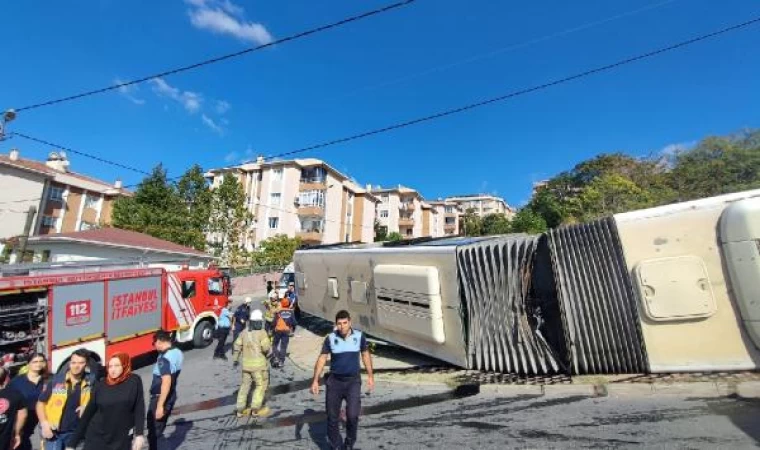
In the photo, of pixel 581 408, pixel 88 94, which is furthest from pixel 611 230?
pixel 88 94

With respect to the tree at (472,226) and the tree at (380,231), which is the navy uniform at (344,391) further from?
the tree at (472,226)

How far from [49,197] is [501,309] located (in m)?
44.7

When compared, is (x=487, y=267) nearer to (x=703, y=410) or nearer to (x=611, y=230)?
(x=611, y=230)

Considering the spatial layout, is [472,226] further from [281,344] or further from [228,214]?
[281,344]

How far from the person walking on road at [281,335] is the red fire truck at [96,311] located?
11.6ft

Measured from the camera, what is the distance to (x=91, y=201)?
4450 centimetres

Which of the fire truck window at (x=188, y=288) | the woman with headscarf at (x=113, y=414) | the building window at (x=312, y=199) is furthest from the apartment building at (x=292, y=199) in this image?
the woman with headscarf at (x=113, y=414)

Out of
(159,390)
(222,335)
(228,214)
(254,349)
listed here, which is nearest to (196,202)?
(228,214)

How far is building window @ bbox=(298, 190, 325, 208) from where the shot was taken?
2009 inches

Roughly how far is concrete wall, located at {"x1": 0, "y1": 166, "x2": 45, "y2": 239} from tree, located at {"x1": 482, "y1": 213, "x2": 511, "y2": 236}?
5158 centimetres

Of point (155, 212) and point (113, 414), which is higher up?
point (155, 212)

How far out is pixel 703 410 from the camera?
5680 millimetres

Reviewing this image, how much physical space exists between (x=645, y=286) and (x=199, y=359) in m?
11.1

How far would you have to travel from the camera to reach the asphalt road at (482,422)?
518cm
